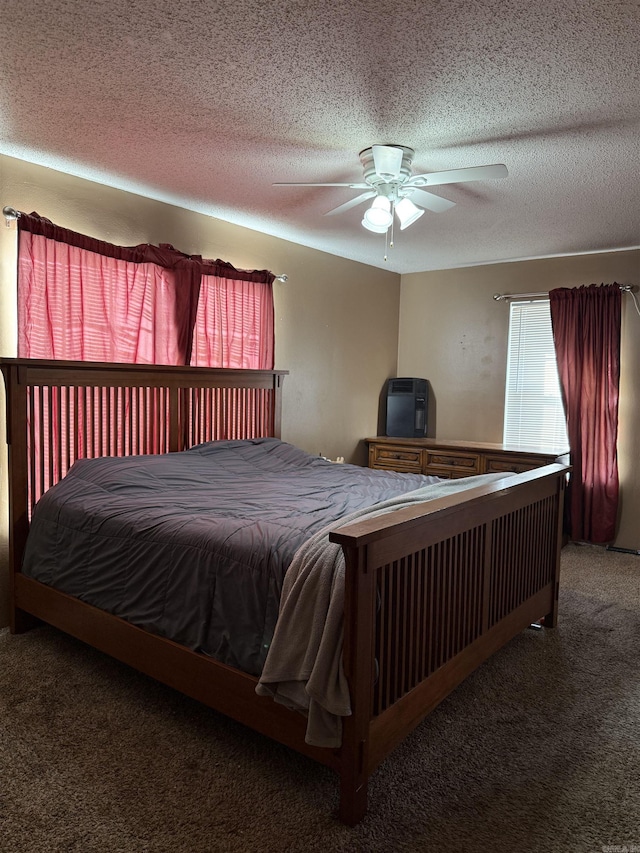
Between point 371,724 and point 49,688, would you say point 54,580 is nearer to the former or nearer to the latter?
point 49,688

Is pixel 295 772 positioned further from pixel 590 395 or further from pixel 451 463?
pixel 590 395

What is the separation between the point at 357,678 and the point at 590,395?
3.67 m

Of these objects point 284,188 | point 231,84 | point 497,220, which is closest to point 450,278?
point 497,220

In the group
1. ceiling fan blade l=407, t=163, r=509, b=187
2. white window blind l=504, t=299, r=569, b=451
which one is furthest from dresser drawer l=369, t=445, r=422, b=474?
ceiling fan blade l=407, t=163, r=509, b=187

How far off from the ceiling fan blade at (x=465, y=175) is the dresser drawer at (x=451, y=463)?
252 centimetres

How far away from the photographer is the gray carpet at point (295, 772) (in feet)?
5.32

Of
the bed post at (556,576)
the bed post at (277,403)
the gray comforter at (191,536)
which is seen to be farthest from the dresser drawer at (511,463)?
the bed post at (277,403)

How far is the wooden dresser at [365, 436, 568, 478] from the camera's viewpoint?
4.45m

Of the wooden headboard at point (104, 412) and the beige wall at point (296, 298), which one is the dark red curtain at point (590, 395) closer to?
the beige wall at point (296, 298)

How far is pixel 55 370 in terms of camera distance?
2949 millimetres

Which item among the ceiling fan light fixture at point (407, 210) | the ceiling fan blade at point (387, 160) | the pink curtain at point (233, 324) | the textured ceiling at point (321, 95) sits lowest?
the pink curtain at point (233, 324)

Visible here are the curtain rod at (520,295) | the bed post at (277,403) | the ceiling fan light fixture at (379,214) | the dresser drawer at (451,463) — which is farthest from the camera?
the curtain rod at (520,295)

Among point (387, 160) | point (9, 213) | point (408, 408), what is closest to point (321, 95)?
point (387, 160)

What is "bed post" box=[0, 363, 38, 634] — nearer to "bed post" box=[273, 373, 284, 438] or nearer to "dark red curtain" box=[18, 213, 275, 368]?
"dark red curtain" box=[18, 213, 275, 368]
